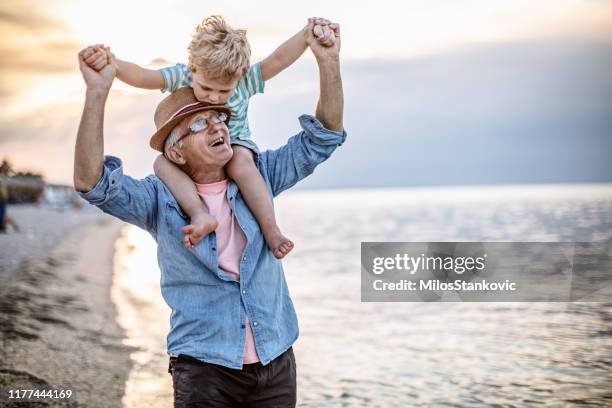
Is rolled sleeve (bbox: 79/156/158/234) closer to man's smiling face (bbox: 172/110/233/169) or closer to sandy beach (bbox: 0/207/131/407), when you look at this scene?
man's smiling face (bbox: 172/110/233/169)

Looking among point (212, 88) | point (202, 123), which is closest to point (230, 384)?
point (202, 123)

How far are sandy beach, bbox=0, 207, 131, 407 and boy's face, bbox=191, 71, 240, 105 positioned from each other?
452 cm

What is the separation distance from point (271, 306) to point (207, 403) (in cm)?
44

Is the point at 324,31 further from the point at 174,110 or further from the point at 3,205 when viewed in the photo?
the point at 3,205

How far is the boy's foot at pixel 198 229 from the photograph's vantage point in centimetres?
247

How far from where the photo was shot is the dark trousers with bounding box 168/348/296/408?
2.55 metres

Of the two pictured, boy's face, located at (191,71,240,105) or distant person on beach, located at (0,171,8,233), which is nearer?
boy's face, located at (191,71,240,105)

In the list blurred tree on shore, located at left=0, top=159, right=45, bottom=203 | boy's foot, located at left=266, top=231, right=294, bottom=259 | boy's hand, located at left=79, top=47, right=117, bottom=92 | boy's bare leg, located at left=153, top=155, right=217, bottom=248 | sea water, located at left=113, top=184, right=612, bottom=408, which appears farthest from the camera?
blurred tree on shore, located at left=0, top=159, right=45, bottom=203

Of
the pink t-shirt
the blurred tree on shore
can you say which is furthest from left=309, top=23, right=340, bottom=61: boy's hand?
the blurred tree on shore

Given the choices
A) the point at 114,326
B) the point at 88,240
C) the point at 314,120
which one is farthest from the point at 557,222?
the point at 314,120

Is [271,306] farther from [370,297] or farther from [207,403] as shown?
[370,297]

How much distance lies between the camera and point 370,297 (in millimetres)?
14602

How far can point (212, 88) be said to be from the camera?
2564 mm

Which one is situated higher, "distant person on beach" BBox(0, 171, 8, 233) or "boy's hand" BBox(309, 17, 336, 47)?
"distant person on beach" BBox(0, 171, 8, 233)
